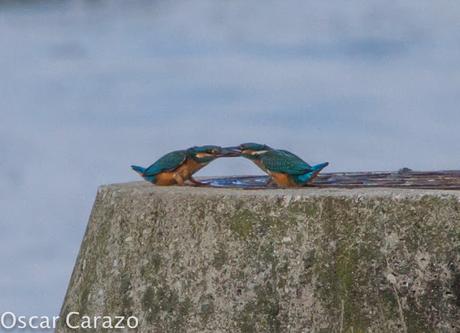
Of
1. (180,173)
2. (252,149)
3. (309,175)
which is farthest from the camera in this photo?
(180,173)

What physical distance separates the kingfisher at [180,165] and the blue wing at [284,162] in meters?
0.19

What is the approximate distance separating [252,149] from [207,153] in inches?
8.8

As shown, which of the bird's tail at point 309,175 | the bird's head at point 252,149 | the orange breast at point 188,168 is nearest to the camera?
the bird's tail at point 309,175

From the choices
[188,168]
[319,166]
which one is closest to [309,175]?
[319,166]

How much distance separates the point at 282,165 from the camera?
6109mm

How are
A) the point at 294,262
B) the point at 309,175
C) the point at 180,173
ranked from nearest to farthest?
the point at 294,262
the point at 309,175
the point at 180,173

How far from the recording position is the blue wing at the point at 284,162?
6.08 m

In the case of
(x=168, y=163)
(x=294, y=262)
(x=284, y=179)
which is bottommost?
(x=294, y=262)

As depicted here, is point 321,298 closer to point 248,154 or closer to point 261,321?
point 261,321

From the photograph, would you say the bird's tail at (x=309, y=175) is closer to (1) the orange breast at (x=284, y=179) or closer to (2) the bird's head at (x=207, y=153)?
(1) the orange breast at (x=284, y=179)

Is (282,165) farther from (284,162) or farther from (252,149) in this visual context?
(252,149)

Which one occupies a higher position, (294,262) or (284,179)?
(284,179)

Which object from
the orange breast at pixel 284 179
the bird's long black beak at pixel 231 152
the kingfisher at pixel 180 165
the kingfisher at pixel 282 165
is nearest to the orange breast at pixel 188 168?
the kingfisher at pixel 180 165

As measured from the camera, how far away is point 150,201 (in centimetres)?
613
